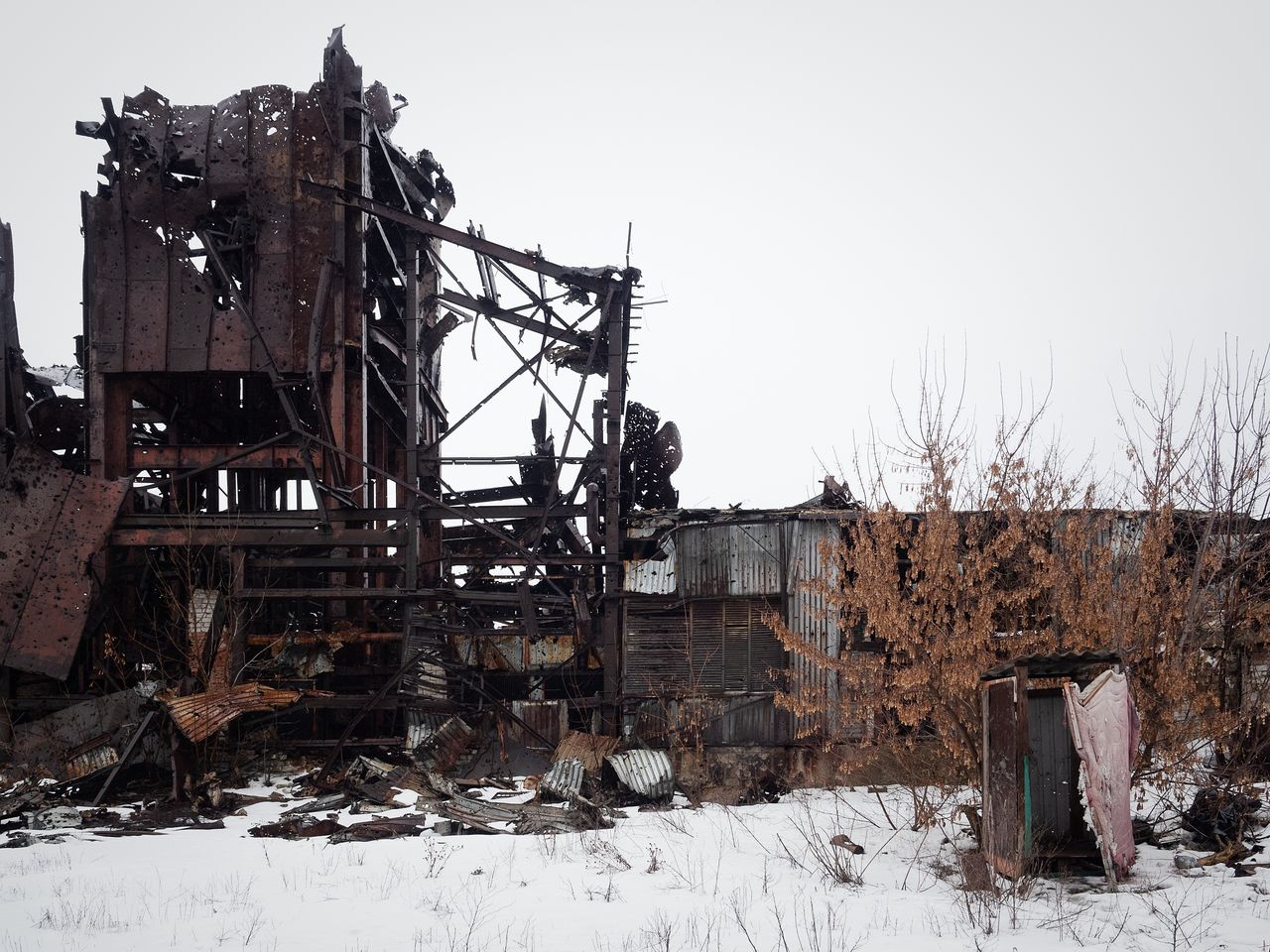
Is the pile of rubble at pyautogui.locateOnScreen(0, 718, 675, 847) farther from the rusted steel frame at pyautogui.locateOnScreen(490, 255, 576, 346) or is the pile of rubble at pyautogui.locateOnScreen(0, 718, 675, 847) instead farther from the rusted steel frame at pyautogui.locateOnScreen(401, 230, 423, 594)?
the rusted steel frame at pyautogui.locateOnScreen(490, 255, 576, 346)

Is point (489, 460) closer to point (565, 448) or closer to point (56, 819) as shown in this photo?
point (565, 448)

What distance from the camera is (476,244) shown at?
18.7 metres

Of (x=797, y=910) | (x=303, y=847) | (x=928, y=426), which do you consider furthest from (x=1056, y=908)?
(x=303, y=847)

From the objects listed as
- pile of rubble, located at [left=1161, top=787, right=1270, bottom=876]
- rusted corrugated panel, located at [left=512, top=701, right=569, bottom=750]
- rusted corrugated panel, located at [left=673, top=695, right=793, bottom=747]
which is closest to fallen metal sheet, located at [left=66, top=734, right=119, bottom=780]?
rusted corrugated panel, located at [left=512, top=701, right=569, bottom=750]

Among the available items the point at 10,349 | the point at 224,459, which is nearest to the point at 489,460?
the point at 224,459

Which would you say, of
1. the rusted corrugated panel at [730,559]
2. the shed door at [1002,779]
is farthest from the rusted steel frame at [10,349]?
the shed door at [1002,779]

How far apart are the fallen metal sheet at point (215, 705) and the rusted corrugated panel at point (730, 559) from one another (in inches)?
254

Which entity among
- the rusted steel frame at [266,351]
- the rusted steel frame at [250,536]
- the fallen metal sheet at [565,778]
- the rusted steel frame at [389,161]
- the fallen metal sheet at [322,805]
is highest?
the rusted steel frame at [389,161]

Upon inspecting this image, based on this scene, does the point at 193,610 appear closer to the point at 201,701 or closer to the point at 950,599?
the point at 201,701

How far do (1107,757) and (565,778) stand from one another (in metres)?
7.83

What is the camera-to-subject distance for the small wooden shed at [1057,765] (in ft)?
32.8

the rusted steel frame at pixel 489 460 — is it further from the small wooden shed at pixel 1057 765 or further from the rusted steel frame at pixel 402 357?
the small wooden shed at pixel 1057 765

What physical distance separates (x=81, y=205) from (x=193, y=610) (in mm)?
7956

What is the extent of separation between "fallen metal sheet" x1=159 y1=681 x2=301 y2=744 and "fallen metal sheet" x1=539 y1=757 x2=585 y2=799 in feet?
12.3
